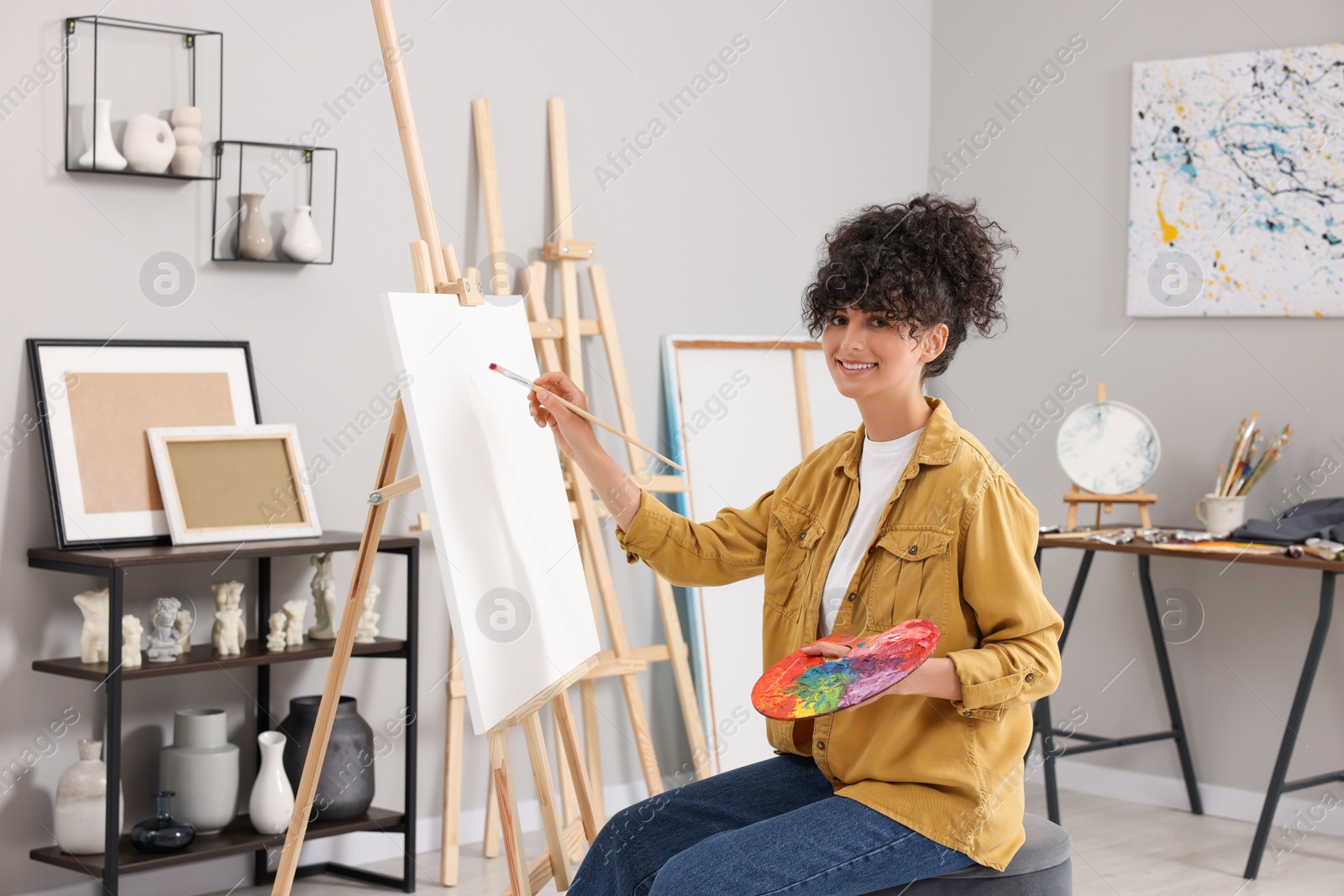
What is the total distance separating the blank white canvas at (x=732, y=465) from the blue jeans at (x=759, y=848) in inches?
69.2

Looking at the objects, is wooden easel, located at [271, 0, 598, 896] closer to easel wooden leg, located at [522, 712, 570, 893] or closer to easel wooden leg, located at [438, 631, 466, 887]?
easel wooden leg, located at [522, 712, 570, 893]

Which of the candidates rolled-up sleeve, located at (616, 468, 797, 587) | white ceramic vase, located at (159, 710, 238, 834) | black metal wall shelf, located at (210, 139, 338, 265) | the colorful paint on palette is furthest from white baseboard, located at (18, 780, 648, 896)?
black metal wall shelf, located at (210, 139, 338, 265)

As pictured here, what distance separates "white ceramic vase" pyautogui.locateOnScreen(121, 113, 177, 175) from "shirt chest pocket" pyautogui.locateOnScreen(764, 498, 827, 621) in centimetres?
158

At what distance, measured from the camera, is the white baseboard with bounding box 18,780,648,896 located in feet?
9.09

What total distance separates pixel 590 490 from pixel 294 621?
81 cm

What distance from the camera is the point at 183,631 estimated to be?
2684 millimetres

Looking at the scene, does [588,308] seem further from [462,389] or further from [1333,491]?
[1333,491]

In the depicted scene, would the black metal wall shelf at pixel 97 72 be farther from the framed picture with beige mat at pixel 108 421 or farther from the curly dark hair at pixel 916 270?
the curly dark hair at pixel 916 270

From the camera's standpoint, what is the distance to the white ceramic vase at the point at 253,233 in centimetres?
284

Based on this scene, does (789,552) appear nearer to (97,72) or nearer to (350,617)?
(350,617)

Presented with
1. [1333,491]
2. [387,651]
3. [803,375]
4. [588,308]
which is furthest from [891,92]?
[387,651]

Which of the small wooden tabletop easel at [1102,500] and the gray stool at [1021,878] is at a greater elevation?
the small wooden tabletop easel at [1102,500]

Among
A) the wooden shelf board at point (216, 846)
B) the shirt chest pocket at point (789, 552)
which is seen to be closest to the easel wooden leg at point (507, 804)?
the shirt chest pocket at point (789, 552)

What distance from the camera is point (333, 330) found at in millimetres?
3045
